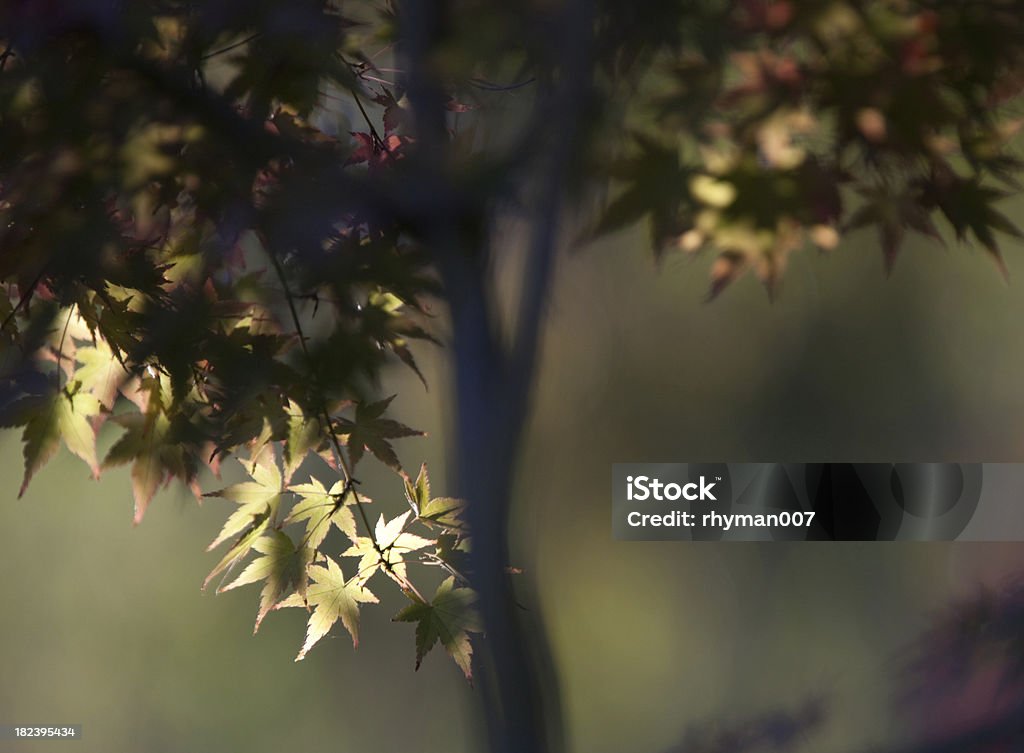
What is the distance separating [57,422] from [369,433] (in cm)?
32

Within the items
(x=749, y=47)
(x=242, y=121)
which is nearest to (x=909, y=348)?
(x=749, y=47)

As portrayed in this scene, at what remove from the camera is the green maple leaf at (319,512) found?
79 centimetres

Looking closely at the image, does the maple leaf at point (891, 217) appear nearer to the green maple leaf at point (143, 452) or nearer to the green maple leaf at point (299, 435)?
the green maple leaf at point (299, 435)

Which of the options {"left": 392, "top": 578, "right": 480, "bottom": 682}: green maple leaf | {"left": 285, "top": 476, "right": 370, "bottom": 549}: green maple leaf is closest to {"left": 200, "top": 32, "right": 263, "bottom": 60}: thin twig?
{"left": 285, "top": 476, "right": 370, "bottom": 549}: green maple leaf

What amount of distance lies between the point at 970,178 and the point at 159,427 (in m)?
0.85

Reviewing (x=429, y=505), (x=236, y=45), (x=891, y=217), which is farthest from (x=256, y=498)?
(x=891, y=217)

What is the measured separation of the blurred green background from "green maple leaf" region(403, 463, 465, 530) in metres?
0.04

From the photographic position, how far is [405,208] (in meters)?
0.83

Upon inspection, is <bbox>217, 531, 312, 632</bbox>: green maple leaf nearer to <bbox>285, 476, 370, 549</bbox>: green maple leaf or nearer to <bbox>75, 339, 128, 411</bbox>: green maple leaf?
<bbox>285, 476, 370, 549</bbox>: green maple leaf

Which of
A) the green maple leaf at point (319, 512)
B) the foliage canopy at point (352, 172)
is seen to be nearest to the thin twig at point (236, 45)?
the foliage canopy at point (352, 172)

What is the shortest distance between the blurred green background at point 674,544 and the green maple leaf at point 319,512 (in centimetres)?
9

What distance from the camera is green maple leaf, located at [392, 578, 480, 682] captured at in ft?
2.70

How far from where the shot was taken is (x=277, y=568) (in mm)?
812

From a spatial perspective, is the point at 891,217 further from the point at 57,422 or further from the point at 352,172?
the point at 57,422
